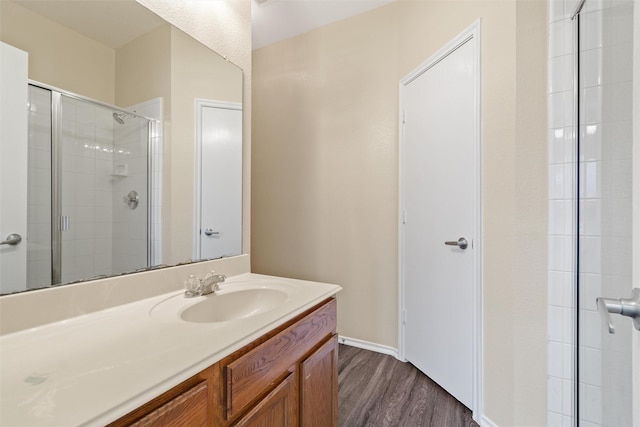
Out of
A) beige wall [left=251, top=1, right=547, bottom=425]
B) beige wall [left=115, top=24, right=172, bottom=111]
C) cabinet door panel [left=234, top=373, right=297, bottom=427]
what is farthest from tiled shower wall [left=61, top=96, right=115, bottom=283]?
beige wall [left=251, top=1, right=547, bottom=425]

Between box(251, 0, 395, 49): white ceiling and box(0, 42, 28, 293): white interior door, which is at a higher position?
box(251, 0, 395, 49): white ceiling

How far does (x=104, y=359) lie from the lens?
0.58m

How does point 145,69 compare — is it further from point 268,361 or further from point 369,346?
point 369,346

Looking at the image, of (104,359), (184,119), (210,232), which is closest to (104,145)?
(184,119)

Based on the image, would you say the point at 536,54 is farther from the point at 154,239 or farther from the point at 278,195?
the point at 278,195

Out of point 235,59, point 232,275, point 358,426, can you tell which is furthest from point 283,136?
point 358,426

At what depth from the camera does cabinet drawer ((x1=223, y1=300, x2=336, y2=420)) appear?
69cm

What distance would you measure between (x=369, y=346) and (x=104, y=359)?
2.05 m

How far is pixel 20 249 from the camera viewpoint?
74 cm

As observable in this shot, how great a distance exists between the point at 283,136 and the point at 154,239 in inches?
71.2

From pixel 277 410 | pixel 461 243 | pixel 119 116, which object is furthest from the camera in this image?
pixel 461 243

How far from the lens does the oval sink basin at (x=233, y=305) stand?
3.25 feet

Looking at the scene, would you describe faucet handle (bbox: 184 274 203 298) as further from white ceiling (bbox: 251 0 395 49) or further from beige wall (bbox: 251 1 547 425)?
white ceiling (bbox: 251 0 395 49)

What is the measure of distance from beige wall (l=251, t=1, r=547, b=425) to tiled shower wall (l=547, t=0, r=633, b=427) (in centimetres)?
6
